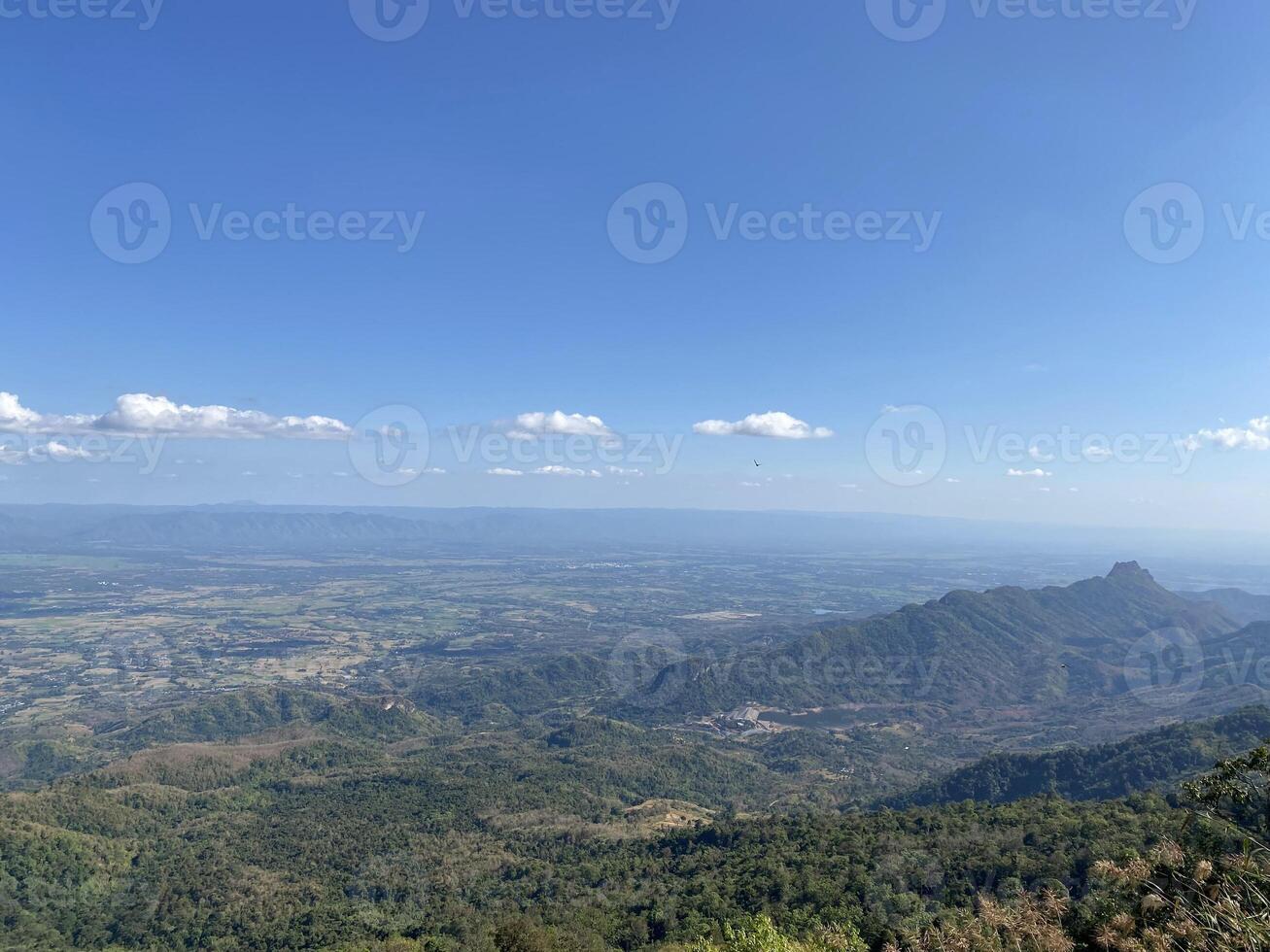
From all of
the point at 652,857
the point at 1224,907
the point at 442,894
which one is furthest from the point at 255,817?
the point at 1224,907

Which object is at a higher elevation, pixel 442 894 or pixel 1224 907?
pixel 1224 907

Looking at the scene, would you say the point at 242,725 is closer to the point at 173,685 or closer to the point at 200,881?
the point at 173,685

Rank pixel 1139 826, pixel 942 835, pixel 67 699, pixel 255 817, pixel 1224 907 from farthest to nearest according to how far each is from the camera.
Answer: pixel 67 699 < pixel 255 817 < pixel 942 835 < pixel 1139 826 < pixel 1224 907

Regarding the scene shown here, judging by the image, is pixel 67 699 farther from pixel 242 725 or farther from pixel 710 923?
pixel 710 923

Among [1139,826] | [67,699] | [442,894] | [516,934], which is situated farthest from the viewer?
[67,699]

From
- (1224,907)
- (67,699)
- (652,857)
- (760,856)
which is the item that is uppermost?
(1224,907)

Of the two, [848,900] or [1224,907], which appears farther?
[848,900]

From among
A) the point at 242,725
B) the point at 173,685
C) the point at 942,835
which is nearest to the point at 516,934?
the point at 942,835
